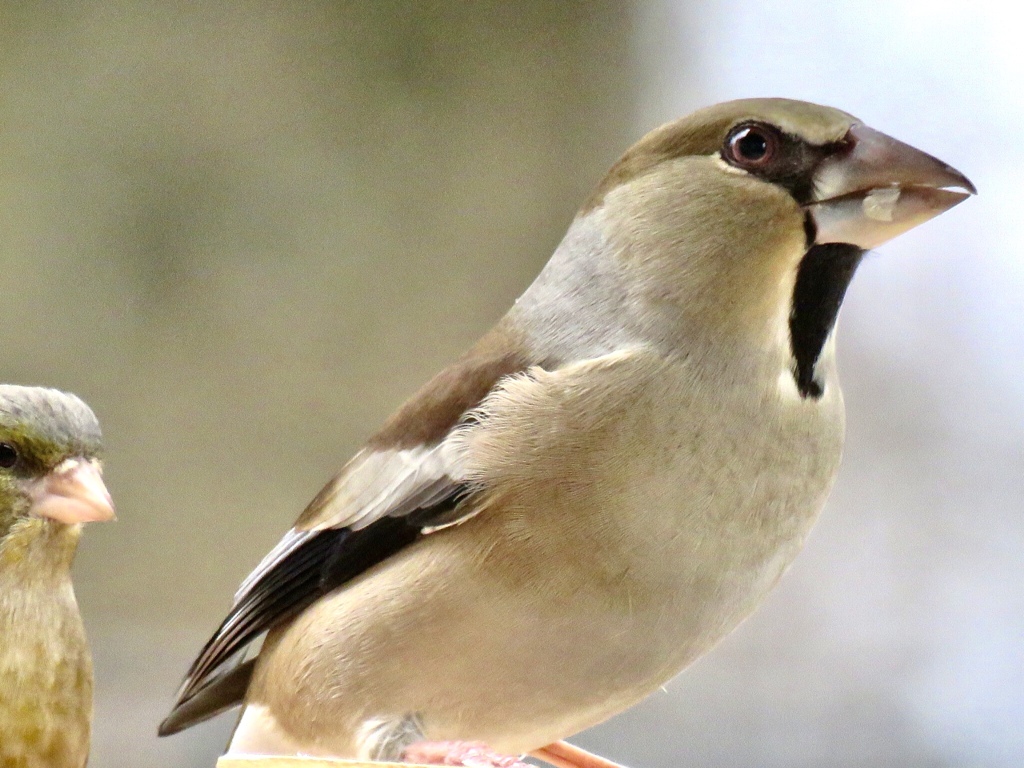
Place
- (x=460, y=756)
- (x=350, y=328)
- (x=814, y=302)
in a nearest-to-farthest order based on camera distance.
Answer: (x=460, y=756), (x=814, y=302), (x=350, y=328)

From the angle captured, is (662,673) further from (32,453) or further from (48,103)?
(48,103)

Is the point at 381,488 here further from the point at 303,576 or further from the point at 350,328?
the point at 350,328

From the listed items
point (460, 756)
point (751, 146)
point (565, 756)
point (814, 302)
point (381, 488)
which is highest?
point (751, 146)

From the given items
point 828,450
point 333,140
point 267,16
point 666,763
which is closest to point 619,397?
point 828,450

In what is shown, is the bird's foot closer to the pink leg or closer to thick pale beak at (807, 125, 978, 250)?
the pink leg

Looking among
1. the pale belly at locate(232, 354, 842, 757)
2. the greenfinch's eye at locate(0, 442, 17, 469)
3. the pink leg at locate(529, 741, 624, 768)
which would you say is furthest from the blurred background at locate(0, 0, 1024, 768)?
the pale belly at locate(232, 354, 842, 757)

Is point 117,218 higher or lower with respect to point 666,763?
higher

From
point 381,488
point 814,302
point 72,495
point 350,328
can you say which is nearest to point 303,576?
point 381,488
